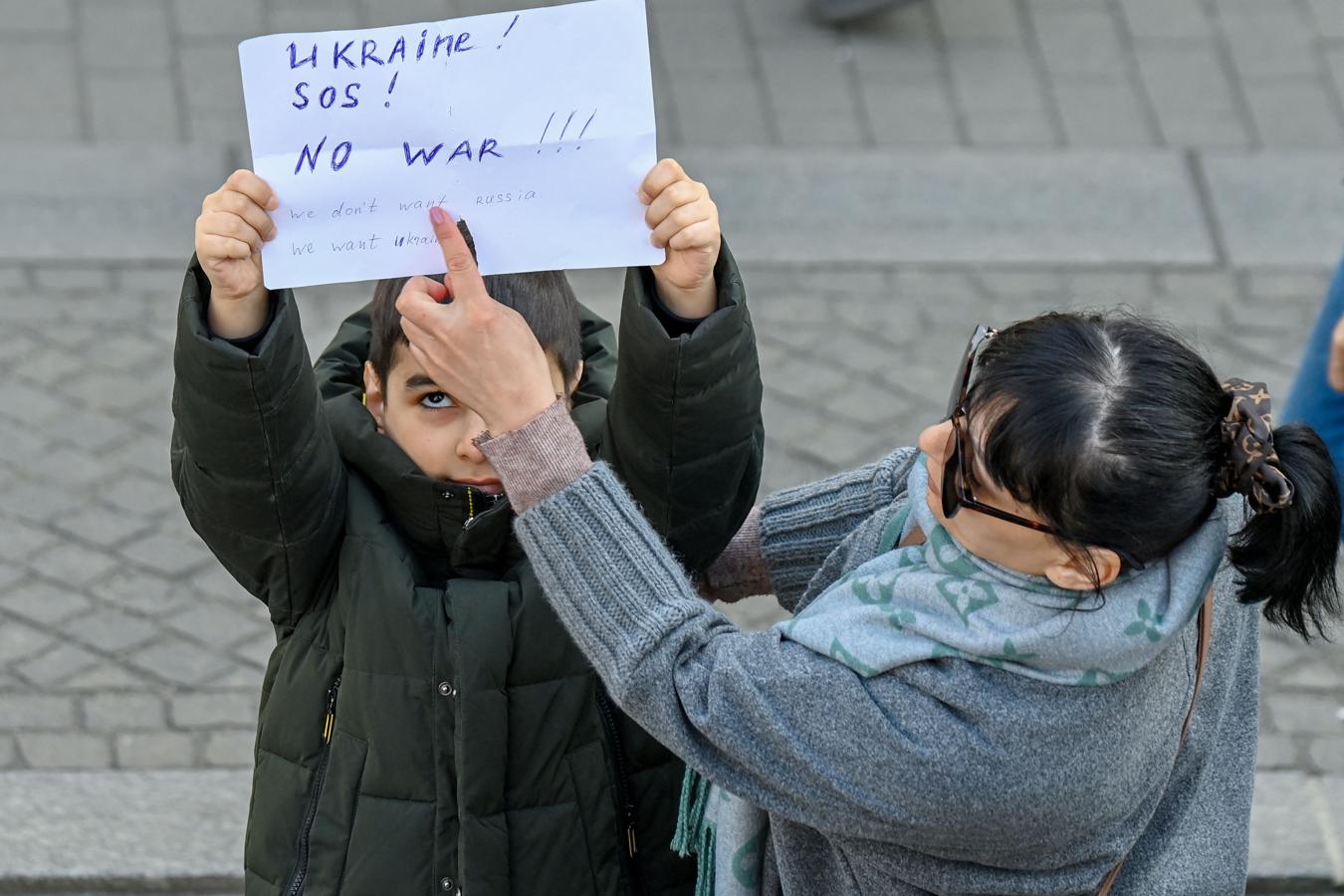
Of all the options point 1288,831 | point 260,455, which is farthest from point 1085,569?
point 1288,831

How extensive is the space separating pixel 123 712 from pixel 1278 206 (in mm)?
3911

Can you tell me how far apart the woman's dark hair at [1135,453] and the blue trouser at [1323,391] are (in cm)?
146

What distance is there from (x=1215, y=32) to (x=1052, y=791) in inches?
205

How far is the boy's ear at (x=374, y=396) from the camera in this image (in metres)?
2.26

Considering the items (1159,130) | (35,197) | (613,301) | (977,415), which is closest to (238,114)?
(35,197)

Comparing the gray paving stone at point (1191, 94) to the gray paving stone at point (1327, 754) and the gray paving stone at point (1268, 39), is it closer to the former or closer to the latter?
the gray paving stone at point (1268, 39)

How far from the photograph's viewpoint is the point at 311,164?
1939 mm

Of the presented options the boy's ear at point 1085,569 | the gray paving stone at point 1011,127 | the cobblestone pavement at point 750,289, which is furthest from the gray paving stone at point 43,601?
the gray paving stone at point 1011,127

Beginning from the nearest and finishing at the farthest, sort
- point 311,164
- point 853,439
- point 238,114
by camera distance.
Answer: point 311,164 → point 853,439 → point 238,114

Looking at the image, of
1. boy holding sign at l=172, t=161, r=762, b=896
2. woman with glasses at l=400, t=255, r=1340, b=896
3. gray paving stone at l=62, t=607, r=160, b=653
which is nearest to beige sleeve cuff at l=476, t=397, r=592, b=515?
woman with glasses at l=400, t=255, r=1340, b=896

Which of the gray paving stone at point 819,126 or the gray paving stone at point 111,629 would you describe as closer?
the gray paving stone at point 111,629

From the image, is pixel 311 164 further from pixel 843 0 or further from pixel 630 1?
pixel 843 0

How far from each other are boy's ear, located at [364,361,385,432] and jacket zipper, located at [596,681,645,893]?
45cm

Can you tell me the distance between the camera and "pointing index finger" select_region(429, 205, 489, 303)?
1.92m
